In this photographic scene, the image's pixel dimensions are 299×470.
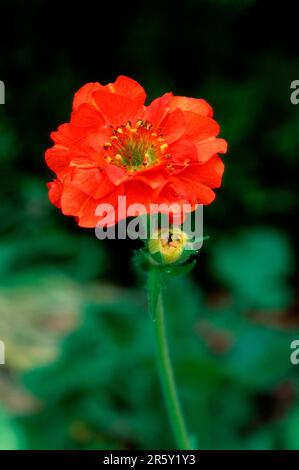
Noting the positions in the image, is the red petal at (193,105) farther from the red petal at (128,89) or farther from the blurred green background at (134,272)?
the blurred green background at (134,272)

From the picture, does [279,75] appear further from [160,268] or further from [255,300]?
[160,268]

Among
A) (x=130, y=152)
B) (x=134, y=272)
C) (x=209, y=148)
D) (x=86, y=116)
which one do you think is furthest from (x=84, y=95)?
(x=134, y=272)

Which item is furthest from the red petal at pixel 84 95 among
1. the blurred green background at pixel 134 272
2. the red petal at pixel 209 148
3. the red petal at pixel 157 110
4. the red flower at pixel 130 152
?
the blurred green background at pixel 134 272

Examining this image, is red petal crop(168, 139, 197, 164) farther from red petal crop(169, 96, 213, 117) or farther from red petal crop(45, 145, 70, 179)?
red petal crop(45, 145, 70, 179)

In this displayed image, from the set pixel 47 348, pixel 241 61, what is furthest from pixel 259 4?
pixel 47 348

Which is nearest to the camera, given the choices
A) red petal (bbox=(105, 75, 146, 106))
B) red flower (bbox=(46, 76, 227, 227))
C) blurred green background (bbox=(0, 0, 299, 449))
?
red flower (bbox=(46, 76, 227, 227))

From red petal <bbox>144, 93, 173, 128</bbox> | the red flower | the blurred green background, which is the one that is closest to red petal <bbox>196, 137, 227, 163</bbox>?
the red flower

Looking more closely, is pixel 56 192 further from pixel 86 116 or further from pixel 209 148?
pixel 209 148
